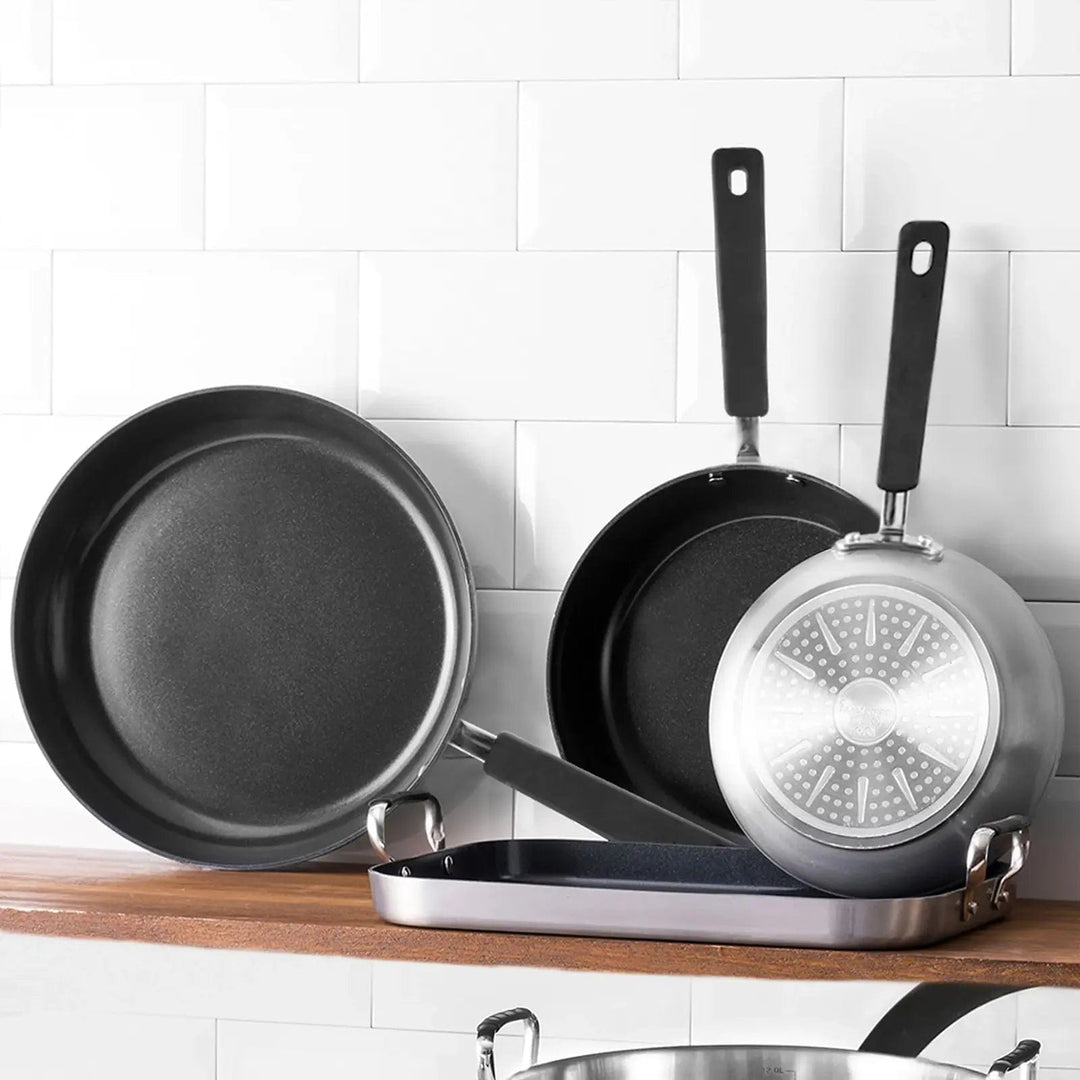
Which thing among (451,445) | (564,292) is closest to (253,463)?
(451,445)

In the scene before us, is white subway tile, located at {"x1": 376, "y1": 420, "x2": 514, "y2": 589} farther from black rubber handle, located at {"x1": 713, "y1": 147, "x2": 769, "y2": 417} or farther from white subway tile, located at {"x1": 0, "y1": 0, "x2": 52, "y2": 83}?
white subway tile, located at {"x1": 0, "y1": 0, "x2": 52, "y2": 83}

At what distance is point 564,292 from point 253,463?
0.26 meters

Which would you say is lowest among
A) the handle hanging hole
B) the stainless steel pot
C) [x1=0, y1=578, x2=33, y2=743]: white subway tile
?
the stainless steel pot

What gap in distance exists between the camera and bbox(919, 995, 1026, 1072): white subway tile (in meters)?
0.99

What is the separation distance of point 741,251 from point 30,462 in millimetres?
560

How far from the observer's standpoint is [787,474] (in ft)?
3.46

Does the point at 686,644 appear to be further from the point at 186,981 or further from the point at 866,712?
the point at 186,981

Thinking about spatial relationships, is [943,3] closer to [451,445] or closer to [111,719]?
[451,445]

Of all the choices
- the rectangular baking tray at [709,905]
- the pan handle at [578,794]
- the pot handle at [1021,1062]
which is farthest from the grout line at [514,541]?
the pot handle at [1021,1062]

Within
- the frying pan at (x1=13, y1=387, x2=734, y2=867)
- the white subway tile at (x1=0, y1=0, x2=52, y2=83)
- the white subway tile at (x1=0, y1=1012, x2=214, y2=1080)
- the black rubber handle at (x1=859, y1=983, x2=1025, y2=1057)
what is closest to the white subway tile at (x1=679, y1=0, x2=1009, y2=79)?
the frying pan at (x1=13, y1=387, x2=734, y2=867)

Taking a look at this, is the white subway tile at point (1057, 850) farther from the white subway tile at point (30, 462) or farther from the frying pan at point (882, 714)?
the white subway tile at point (30, 462)

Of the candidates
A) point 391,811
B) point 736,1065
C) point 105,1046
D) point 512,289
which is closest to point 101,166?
point 512,289

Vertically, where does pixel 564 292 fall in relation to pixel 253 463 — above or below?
above

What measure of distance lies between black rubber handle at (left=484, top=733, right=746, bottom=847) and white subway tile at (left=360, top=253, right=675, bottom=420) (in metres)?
0.25
